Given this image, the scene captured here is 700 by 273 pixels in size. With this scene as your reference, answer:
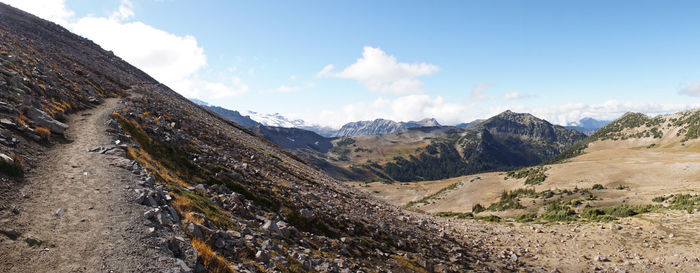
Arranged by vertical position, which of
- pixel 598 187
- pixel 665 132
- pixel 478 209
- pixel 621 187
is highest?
pixel 665 132

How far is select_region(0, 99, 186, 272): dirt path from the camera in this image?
7.83 metres

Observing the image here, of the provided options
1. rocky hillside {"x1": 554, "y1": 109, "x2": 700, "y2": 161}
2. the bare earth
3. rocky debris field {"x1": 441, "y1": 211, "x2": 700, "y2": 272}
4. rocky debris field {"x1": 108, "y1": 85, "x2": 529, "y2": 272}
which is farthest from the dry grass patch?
rocky hillside {"x1": 554, "y1": 109, "x2": 700, "y2": 161}

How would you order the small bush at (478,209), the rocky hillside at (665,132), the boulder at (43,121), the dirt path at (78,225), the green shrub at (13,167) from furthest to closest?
the rocky hillside at (665,132), the small bush at (478,209), the boulder at (43,121), the green shrub at (13,167), the dirt path at (78,225)

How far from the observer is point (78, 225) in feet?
31.7

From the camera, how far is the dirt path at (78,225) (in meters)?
7.83

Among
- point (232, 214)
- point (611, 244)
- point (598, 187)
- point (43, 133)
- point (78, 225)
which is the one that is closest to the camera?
point (78, 225)

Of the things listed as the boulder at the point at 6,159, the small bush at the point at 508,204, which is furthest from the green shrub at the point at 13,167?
the small bush at the point at 508,204

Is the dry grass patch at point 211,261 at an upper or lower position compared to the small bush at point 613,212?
upper

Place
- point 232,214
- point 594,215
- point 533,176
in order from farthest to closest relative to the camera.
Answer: point 533,176
point 594,215
point 232,214

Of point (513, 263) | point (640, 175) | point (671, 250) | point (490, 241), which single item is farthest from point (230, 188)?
point (640, 175)

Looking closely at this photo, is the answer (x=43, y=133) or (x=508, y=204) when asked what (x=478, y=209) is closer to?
(x=508, y=204)

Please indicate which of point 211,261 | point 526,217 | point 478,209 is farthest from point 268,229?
point 478,209

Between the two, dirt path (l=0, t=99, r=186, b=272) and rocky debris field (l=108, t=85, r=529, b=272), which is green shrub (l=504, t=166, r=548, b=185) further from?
dirt path (l=0, t=99, r=186, b=272)

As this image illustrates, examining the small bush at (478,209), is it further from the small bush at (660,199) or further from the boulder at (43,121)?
the boulder at (43,121)
